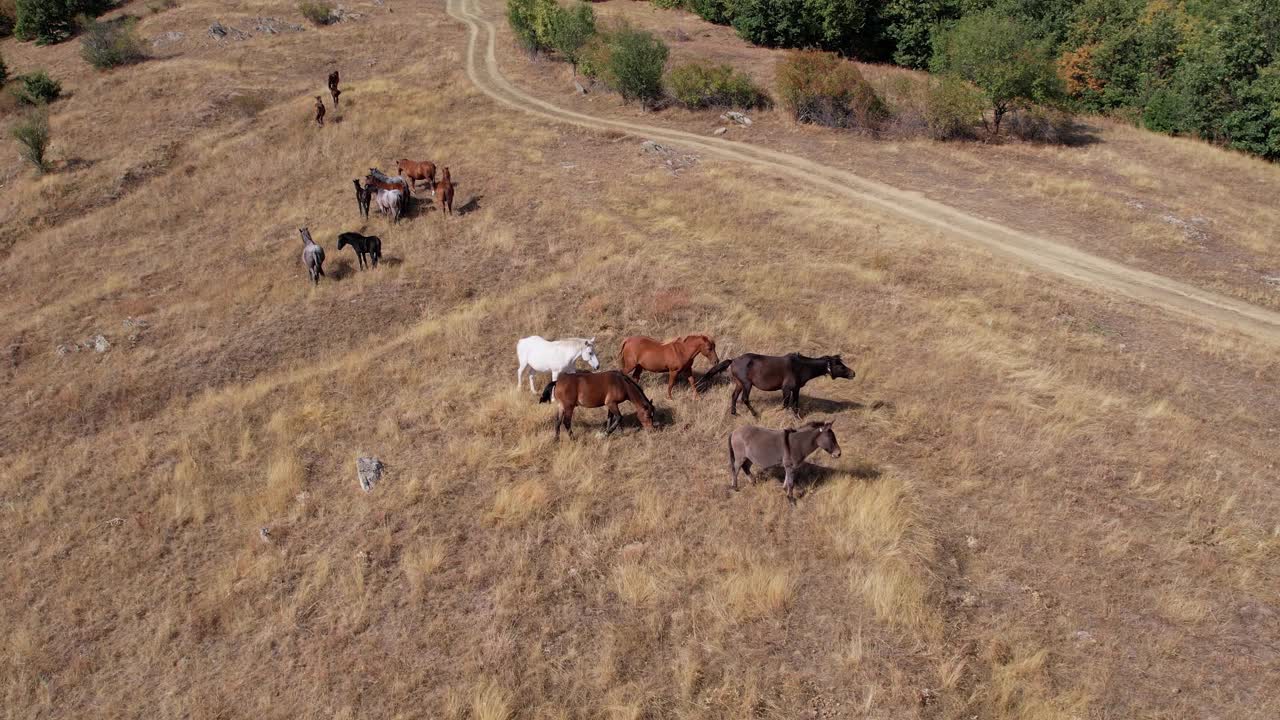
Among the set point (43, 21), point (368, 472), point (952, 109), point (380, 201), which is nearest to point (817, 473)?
point (368, 472)

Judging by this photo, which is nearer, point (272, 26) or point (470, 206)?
point (470, 206)

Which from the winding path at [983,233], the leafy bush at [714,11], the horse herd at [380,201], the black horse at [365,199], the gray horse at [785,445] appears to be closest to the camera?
the gray horse at [785,445]

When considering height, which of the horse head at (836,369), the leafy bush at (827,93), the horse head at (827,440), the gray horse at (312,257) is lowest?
the gray horse at (312,257)

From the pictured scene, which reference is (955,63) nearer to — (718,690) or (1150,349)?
(1150,349)

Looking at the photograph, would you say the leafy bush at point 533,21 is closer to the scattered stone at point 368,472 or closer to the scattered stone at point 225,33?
the scattered stone at point 225,33

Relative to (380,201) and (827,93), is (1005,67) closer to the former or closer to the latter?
(827,93)

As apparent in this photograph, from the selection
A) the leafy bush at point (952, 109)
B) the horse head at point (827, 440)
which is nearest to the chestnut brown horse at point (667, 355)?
the horse head at point (827, 440)
